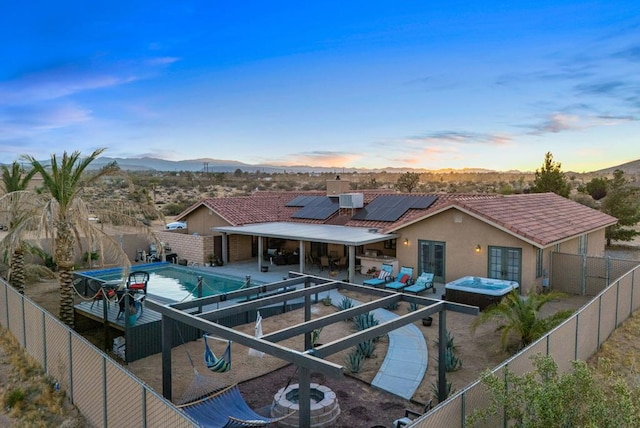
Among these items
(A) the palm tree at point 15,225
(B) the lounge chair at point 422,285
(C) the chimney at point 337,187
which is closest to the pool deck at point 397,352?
(B) the lounge chair at point 422,285

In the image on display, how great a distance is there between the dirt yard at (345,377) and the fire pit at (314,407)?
Result: 30 cm

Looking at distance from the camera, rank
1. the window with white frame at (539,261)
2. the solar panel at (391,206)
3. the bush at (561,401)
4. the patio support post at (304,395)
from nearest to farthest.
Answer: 1. the bush at (561,401)
2. the patio support post at (304,395)
3. the window with white frame at (539,261)
4. the solar panel at (391,206)

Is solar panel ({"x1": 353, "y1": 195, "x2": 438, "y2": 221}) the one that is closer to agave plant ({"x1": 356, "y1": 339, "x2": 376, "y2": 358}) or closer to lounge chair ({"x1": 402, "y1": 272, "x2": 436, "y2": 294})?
lounge chair ({"x1": 402, "y1": 272, "x2": 436, "y2": 294})

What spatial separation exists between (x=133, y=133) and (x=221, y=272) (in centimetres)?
3453

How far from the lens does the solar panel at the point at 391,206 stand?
25.6 m

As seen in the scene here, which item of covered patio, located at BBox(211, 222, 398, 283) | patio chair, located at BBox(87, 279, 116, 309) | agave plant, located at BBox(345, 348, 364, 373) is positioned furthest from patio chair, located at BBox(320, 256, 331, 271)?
agave plant, located at BBox(345, 348, 364, 373)

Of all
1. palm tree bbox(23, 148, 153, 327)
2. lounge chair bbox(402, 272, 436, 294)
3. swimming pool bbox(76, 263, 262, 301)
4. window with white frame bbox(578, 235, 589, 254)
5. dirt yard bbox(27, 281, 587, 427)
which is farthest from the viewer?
window with white frame bbox(578, 235, 589, 254)

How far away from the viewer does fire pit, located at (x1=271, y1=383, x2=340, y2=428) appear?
30.9ft

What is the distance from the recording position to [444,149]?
219ft

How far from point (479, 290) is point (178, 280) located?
48.6ft

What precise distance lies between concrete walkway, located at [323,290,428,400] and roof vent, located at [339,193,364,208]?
12.9 metres

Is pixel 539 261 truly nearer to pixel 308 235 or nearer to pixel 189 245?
pixel 308 235

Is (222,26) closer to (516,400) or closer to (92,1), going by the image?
(92,1)

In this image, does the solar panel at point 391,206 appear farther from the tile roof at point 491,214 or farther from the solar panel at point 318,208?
the solar panel at point 318,208
